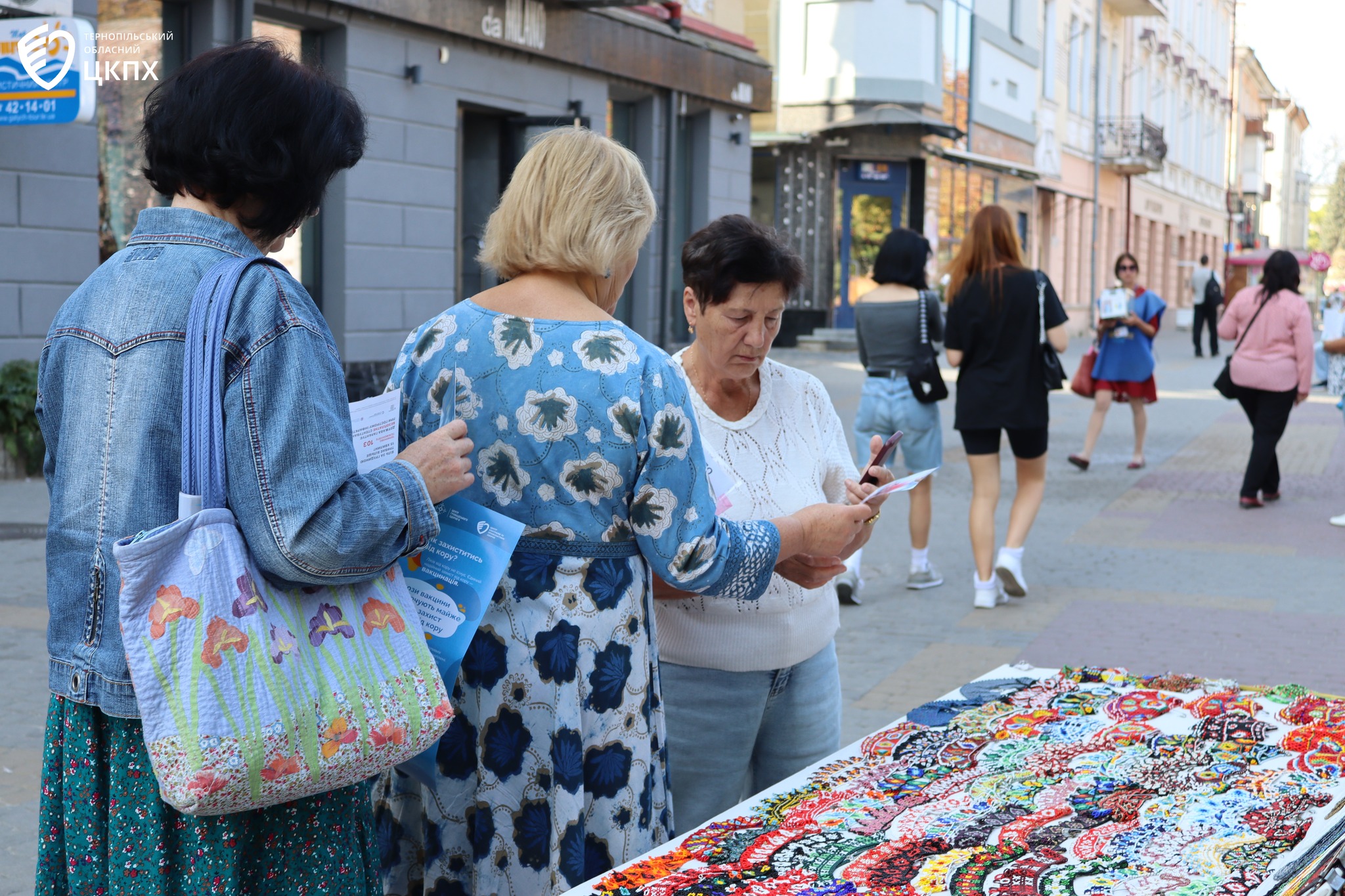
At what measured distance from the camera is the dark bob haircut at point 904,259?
7531 millimetres

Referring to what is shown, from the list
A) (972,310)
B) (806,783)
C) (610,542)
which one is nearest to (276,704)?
(610,542)

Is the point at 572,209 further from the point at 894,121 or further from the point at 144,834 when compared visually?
the point at 894,121

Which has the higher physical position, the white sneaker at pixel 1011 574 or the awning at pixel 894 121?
the awning at pixel 894 121

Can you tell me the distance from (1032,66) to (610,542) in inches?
1294

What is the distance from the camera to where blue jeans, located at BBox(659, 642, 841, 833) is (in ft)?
9.55

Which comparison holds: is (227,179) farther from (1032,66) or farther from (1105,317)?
(1032,66)

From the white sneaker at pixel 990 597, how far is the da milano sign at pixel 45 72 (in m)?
5.79

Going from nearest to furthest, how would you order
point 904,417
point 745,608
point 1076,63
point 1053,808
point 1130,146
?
1. point 1053,808
2. point 745,608
3. point 904,417
4. point 1076,63
5. point 1130,146

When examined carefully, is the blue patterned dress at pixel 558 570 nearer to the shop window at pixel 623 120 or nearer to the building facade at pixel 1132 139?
the shop window at pixel 623 120

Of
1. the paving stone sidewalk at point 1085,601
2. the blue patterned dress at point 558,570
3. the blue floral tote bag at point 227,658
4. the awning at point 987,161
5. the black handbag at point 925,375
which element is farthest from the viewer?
the awning at point 987,161

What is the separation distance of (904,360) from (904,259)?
55 cm

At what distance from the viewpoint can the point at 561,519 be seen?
7.45ft

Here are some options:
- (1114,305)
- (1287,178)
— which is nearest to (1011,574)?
(1114,305)

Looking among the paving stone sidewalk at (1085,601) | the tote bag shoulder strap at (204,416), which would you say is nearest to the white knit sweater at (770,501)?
the tote bag shoulder strap at (204,416)
